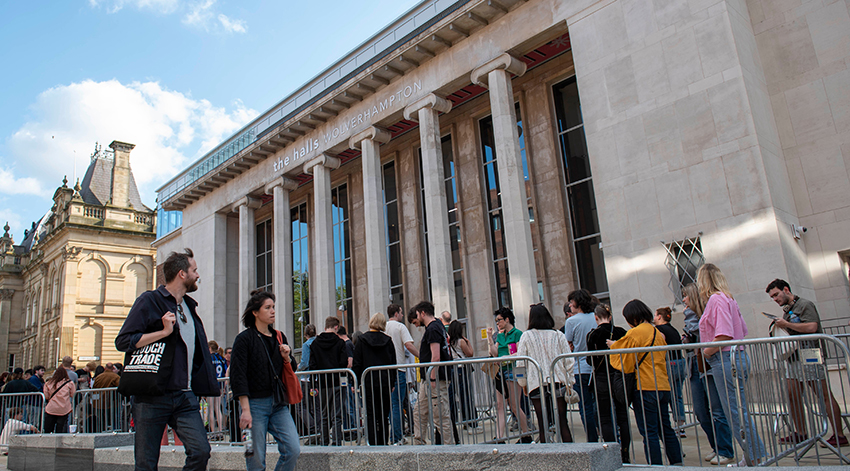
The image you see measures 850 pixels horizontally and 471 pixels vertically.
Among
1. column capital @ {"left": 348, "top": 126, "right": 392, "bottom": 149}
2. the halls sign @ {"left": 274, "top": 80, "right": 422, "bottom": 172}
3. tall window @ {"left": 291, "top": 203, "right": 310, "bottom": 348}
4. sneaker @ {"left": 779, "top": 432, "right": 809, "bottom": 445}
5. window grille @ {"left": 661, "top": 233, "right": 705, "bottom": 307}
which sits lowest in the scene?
sneaker @ {"left": 779, "top": 432, "right": 809, "bottom": 445}

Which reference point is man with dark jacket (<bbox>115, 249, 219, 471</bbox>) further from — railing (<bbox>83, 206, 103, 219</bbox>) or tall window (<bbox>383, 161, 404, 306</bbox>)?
railing (<bbox>83, 206, 103, 219</bbox>)

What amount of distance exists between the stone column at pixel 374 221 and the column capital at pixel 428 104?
1792mm

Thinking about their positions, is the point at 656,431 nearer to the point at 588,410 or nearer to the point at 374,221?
the point at 588,410

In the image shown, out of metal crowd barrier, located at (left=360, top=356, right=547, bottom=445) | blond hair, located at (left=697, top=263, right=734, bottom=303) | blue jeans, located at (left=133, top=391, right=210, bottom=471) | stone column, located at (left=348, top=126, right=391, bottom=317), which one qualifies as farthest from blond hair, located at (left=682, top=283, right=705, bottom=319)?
stone column, located at (left=348, top=126, right=391, bottom=317)

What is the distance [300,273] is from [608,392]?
23.7 m

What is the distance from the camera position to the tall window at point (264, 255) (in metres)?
30.9

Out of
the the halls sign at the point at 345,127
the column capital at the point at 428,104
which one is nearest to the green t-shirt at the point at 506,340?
the column capital at the point at 428,104

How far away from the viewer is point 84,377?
56.8ft

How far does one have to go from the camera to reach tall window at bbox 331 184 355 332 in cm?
2602

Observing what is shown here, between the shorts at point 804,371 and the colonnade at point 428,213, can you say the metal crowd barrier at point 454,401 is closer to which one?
the shorts at point 804,371

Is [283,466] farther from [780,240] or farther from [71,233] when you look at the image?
[71,233]

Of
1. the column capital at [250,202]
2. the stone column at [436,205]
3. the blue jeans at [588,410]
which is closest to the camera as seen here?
the blue jeans at [588,410]

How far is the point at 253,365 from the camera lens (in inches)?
196

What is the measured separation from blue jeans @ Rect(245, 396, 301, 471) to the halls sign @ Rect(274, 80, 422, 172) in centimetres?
1657
